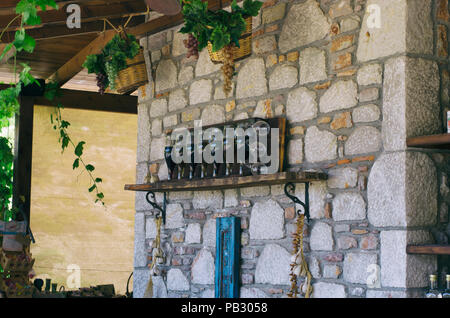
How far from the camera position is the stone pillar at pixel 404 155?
2914mm

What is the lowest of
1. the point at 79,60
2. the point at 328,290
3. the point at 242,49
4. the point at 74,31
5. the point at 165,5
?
the point at 328,290

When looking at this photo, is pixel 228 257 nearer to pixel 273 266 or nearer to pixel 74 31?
pixel 273 266

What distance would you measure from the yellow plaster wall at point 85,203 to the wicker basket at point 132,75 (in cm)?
245

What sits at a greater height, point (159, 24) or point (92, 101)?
point (159, 24)

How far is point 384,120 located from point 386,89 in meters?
0.13

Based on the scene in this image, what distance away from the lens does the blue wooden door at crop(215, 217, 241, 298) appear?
149 inches

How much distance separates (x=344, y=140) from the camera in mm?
3248

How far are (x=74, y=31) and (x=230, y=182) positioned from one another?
2.13 meters

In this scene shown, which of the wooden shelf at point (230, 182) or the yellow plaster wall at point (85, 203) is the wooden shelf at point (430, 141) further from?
the yellow plaster wall at point (85, 203)

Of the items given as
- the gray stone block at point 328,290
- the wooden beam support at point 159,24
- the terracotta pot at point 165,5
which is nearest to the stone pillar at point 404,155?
the gray stone block at point 328,290

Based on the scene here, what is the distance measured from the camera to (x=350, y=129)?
3.22 meters

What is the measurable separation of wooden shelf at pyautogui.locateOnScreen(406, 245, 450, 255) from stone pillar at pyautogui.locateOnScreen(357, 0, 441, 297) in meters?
0.03

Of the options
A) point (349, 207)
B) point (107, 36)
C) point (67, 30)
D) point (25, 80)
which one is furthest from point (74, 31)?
point (349, 207)

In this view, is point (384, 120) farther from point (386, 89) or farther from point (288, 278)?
point (288, 278)
